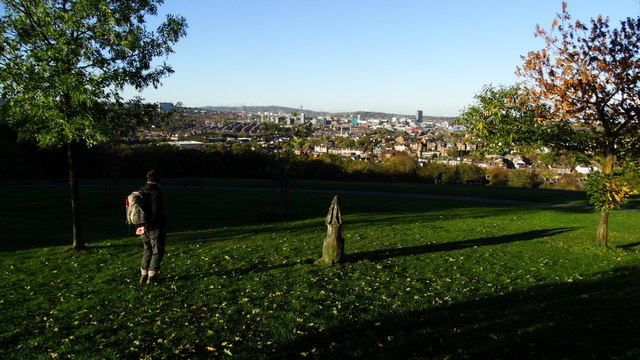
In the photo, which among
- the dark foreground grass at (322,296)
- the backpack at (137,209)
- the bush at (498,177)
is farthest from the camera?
the bush at (498,177)

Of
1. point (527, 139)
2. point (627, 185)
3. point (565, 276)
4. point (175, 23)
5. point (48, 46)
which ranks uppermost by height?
point (175, 23)

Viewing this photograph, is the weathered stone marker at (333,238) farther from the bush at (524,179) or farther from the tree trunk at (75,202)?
the bush at (524,179)

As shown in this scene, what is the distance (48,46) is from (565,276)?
14937 mm

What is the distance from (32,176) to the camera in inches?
1822

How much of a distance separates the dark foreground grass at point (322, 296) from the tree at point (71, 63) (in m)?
4.10

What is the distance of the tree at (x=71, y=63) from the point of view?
10617 mm

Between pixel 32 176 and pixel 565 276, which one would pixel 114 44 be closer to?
pixel 565 276

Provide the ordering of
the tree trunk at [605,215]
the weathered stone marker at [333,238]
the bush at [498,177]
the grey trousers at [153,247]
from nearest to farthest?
1. the grey trousers at [153,247]
2. the weathered stone marker at [333,238]
3. the tree trunk at [605,215]
4. the bush at [498,177]

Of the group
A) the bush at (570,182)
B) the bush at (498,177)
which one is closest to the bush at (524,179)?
the bush at (498,177)

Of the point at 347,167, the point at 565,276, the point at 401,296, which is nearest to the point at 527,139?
the point at 565,276

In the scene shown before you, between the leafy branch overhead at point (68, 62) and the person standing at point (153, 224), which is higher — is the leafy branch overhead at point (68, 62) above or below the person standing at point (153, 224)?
above

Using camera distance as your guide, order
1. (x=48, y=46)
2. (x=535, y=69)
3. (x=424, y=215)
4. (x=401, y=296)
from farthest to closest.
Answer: (x=424, y=215), (x=535, y=69), (x=48, y=46), (x=401, y=296)

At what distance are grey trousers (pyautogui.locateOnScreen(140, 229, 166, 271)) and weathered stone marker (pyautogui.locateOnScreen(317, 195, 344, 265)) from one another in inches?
172

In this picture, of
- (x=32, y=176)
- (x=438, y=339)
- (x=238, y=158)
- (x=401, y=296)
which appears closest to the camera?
(x=438, y=339)
